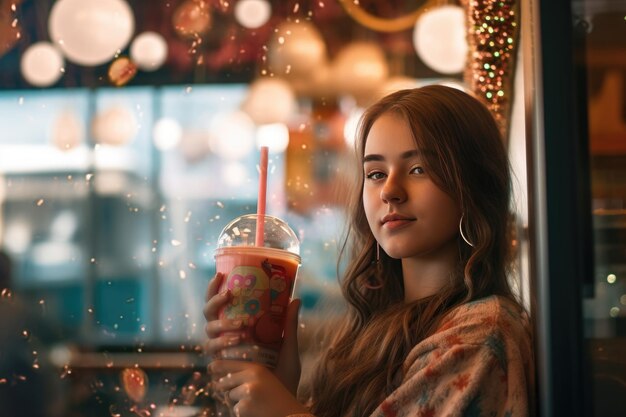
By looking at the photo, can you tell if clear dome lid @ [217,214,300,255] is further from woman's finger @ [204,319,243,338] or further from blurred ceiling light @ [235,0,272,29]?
blurred ceiling light @ [235,0,272,29]

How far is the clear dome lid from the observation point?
46.9 inches

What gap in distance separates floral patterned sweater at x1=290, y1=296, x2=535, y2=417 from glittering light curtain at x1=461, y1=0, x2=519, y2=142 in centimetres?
72

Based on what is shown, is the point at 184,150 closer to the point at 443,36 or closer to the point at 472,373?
the point at 443,36

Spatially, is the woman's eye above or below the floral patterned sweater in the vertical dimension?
above

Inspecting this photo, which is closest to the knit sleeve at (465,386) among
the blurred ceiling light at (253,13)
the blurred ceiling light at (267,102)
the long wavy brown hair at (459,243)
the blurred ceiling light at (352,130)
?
the long wavy brown hair at (459,243)

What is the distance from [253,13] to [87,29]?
45.5 inches

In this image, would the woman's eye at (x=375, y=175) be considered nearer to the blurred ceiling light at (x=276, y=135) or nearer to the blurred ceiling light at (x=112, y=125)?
the blurred ceiling light at (x=276, y=135)

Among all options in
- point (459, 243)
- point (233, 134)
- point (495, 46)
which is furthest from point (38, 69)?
point (459, 243)

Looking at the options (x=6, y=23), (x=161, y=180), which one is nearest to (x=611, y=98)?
(x=6, y=23)

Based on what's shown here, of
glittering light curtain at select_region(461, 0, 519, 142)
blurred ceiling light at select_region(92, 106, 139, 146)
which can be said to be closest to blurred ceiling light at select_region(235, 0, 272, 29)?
blurred ceiling light at select_region(92, 106, 139, 146)

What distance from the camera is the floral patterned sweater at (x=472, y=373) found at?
102 cm

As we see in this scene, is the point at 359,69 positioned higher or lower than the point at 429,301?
higher

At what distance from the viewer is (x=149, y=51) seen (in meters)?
4.84

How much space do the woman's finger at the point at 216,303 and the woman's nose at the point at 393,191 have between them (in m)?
0.27
